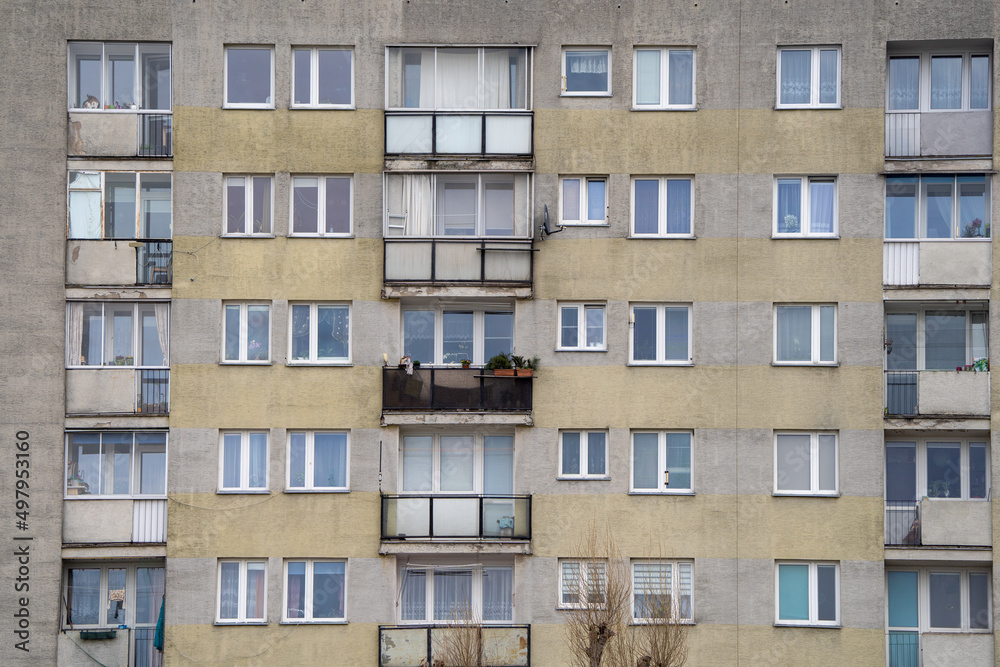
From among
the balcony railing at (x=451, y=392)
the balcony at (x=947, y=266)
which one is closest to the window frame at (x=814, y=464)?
the balcony at (x=947, y=266)

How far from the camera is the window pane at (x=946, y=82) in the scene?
30.2 metres

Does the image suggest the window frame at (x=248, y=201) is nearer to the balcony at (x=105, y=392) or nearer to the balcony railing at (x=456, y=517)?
the balcony at (x=105, y=392)

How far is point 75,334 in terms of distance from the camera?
29609 mm

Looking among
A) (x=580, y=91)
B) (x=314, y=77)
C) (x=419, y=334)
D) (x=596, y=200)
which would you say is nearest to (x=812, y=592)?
(x=596, y=200)

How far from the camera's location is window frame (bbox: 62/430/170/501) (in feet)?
96.1

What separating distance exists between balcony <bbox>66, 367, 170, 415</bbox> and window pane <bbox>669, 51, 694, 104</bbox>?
551 inches

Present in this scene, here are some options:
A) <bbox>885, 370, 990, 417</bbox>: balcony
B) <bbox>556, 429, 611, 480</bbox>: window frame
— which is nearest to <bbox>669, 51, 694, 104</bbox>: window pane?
<bbox>556, 429, 611, 480</bbox>: window frame

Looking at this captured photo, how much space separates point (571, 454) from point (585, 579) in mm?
2955

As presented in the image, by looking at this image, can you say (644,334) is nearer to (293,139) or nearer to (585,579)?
(585,579)

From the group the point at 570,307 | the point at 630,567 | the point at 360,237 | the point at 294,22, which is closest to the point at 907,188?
the point at 570,307

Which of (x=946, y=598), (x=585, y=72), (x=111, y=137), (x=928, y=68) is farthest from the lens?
(x=928, y=68)

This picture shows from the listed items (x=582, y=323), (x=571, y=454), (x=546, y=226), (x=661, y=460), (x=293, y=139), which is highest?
(x=293, y=139)

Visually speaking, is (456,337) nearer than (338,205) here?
No

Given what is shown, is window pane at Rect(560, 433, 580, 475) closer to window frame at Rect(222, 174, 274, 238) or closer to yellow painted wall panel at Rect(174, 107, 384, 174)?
yellow painted wall panel at Rect(174, 107, 384, 174)
